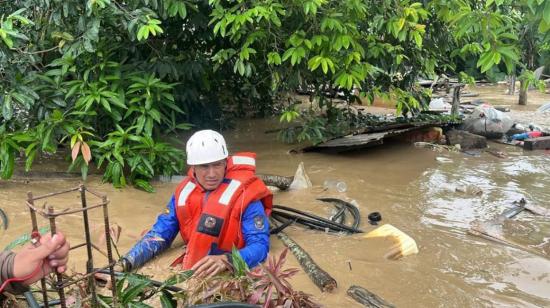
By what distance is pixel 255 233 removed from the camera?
3.52m

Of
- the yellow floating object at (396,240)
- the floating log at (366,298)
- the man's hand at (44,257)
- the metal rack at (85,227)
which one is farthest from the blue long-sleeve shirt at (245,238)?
the man's hand at (44,257)

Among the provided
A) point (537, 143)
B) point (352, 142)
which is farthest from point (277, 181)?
point (537, 143)

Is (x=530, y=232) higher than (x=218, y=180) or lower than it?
lower

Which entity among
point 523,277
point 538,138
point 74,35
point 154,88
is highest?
point 74,35

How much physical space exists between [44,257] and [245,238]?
6.45 ft

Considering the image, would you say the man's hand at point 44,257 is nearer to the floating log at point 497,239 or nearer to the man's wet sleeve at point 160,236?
the man's wet sleeve at point 160,236

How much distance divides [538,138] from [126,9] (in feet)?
20.9

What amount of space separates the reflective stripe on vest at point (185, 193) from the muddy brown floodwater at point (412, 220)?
49 cm

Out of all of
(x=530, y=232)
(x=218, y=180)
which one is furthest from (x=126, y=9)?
A: (x=530, y=232)

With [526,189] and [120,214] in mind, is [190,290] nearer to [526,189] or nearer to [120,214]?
[120,214]

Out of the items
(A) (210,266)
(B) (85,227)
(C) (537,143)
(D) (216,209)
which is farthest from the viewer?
(C) (537,143)

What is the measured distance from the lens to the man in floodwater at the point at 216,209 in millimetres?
3494

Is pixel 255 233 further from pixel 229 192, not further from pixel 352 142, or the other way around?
pixel 352 142

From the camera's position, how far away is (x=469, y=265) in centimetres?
393
